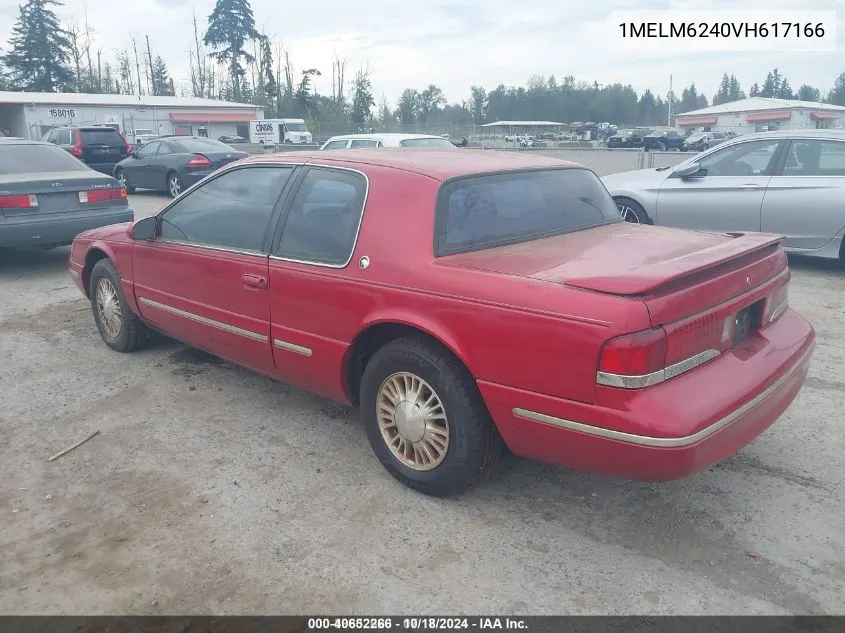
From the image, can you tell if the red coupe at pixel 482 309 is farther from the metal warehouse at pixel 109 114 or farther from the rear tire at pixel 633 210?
the metal warehouse at pixel 109 114

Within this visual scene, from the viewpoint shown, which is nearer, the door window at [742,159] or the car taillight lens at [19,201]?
the car taillight lens at [19,201]

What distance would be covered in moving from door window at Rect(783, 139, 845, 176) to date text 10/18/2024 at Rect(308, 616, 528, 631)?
6780mm

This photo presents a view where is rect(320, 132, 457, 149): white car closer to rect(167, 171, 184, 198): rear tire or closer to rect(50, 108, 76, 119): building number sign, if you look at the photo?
rect(167, 171, 184, 198): rear tire

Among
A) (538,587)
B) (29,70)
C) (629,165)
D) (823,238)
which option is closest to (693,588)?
(538,587)

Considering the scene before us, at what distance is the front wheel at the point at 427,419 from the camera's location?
10.2ft

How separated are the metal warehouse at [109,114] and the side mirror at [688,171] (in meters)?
36.1

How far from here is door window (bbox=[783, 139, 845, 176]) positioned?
7456 mm

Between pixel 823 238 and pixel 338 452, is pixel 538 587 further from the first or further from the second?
pixel 823 238

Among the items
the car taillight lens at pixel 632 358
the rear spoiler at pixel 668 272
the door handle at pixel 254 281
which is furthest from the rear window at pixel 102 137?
the car taillight lens at pixel 632 358

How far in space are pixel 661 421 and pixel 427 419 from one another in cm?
108

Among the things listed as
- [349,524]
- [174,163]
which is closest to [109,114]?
[174,163]

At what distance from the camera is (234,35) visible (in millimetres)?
70750

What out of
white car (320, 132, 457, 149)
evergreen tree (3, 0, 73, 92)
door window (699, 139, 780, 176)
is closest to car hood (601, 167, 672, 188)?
door window (699, 139, 780, 176)

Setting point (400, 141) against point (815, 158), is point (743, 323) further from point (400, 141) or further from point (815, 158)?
point (400, 141)
